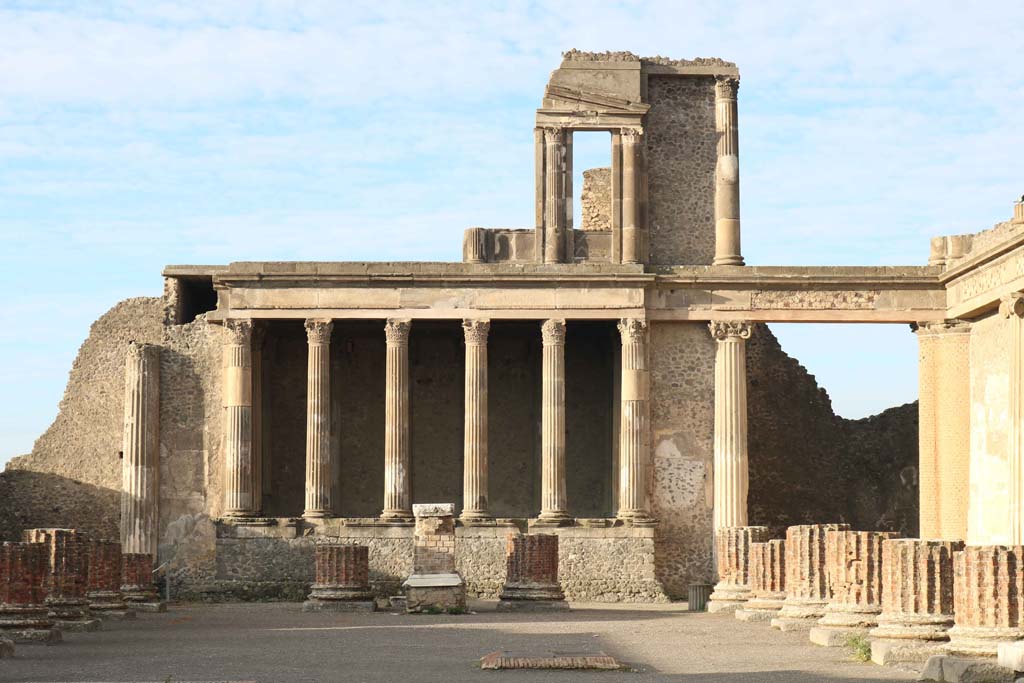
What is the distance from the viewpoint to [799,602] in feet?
79.5

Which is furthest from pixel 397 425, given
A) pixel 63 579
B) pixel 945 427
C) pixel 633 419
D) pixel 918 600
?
pixel 918 600

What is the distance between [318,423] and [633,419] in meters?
5.97

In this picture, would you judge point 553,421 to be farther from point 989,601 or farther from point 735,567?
point 989,601

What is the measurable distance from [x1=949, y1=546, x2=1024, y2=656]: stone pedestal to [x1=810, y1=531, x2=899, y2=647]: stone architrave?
3.86 m

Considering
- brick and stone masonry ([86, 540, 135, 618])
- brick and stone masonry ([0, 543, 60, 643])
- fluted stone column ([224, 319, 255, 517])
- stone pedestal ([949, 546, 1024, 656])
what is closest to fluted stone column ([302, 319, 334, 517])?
fluted stone column ([224, 319, 255, 517])

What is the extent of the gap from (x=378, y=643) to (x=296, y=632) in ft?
8.54

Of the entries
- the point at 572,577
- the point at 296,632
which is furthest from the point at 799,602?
the point at 572,577

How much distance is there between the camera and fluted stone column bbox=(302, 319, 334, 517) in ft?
112

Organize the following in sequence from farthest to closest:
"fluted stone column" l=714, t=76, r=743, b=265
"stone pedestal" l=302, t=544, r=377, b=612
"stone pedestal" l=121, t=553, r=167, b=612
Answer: "fluted stone column" l=714, t=76, r=743, b=265 < "stone pedestal" l=121, t=553, r=167, b=612 < "stone pedestal" l=302, t=544, r=377, b=612

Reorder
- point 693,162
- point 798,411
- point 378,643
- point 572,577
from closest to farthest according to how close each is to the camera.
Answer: point 378,643 < point 572,577 < point 693,162 < point 798,411

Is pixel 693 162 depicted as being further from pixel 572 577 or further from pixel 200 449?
pixel 200 449

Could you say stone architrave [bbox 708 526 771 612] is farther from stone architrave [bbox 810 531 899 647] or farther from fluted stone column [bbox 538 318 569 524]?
stone architrave [bbox 810 531 899 647]

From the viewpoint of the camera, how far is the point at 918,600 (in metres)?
18.5

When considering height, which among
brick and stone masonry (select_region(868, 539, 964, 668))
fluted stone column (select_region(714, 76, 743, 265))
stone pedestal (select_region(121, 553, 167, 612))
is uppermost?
fluted stone column (select_region(714, 76, 743, 265))
